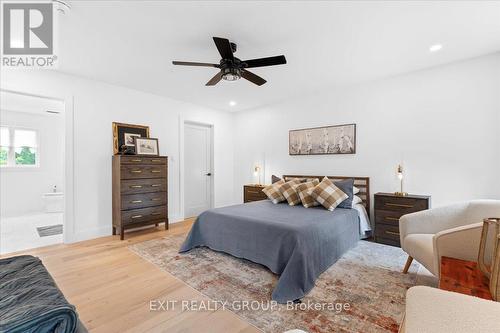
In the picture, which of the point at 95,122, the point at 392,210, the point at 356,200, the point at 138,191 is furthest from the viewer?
the point at 138,191

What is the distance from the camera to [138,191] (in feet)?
12.7

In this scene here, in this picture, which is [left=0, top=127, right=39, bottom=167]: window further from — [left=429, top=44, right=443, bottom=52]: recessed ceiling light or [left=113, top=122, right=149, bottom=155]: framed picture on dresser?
[left=429, top=44, right=443, bottom=52]: recessed ceiling light

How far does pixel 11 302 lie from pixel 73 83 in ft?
12.1

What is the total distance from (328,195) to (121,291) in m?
2.77

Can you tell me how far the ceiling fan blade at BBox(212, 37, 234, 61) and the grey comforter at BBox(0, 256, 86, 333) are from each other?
80.4 inches

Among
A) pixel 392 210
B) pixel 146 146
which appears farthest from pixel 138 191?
pixel 392 210

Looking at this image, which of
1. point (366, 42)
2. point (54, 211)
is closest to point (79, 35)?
point (366, 42)

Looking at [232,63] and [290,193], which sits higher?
[232,63]

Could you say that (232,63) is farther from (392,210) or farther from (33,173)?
→ (33,173)

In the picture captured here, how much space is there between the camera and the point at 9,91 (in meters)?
3.04

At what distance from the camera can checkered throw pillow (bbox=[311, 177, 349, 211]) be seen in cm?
327

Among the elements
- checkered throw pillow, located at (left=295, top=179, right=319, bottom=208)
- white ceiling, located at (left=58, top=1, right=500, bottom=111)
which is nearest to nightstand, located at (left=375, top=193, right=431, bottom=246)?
checkered throw pillow, located at (left=295, top=179, right=319, bottom=208)

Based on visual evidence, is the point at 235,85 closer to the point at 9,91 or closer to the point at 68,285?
the point at 9,91

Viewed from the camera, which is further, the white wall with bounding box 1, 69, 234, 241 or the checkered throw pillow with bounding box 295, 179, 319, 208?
the checkered throw pillow with bounding box 295, 179, 319, 208
